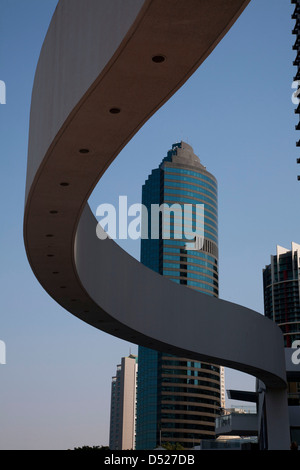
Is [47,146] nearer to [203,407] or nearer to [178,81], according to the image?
[178,81]

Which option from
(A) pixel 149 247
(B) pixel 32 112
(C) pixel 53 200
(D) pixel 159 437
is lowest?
(D) pixel 159 437

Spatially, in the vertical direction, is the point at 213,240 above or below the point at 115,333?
above

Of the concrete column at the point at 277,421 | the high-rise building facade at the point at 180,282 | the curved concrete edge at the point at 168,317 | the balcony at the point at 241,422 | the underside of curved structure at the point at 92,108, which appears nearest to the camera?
the underside of curved structure at the point at 92,108

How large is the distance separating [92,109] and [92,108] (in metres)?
0.02

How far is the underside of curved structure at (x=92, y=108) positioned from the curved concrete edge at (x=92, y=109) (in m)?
0.01

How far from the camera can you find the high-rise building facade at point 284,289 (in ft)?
452

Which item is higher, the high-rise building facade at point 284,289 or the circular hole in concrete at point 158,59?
the high-rise building facade at point 284,289

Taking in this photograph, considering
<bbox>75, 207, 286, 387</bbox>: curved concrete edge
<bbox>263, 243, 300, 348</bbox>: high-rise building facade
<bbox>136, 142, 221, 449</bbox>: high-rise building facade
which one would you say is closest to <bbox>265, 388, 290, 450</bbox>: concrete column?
<bbox>75, 207, 286, 387</bbox>: curved concrete edge

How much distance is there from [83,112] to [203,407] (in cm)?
11309

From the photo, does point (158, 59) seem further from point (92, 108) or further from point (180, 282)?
point (180, 282)

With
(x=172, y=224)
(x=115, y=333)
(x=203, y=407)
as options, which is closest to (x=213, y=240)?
(x=172, y=224)

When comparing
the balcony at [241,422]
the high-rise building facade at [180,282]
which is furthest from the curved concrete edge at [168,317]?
the high-rise building facade at [180,282]

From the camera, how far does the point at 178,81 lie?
646 cm

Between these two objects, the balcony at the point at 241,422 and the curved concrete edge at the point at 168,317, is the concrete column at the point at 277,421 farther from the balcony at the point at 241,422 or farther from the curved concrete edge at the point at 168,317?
the balcony at the point at 241,422
